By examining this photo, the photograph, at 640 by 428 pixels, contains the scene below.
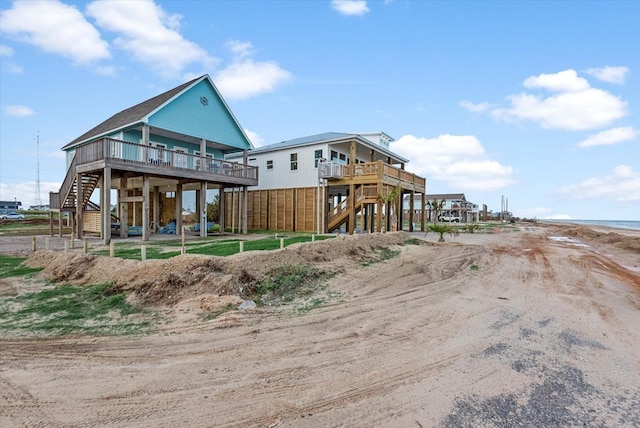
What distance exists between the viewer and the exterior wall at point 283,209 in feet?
76.3

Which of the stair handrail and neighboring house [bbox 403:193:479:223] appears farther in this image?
neighboring house [bbox 403:193:479:223]

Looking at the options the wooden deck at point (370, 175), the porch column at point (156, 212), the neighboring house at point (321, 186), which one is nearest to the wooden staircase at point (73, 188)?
the porch column at point (156, 212)

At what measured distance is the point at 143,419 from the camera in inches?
120

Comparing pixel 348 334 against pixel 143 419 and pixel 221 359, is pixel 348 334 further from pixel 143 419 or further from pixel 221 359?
pixel 143 419

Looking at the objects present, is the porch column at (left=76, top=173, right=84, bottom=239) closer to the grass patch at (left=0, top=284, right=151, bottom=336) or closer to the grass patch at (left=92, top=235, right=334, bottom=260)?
the grass patch at (left=92, top=235, right=334, bottom=260)

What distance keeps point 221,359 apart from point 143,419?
1.29 meters

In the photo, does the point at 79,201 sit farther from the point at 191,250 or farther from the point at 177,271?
the point at 177,271

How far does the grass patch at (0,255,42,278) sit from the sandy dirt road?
17.6 feet

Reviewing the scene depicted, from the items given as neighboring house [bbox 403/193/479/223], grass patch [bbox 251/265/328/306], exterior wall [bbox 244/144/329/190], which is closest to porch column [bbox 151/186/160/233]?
exterior wall [bbox 244/144/329/190]

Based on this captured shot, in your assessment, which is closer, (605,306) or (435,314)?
Result: (435,314)

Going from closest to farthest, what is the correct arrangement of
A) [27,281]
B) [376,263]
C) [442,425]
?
[442,425]
[27,281]
[376,263]

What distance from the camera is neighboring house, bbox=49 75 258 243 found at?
50.3ft

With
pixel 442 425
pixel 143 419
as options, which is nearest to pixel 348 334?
pixel 442 425

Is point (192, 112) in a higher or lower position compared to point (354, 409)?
higher
